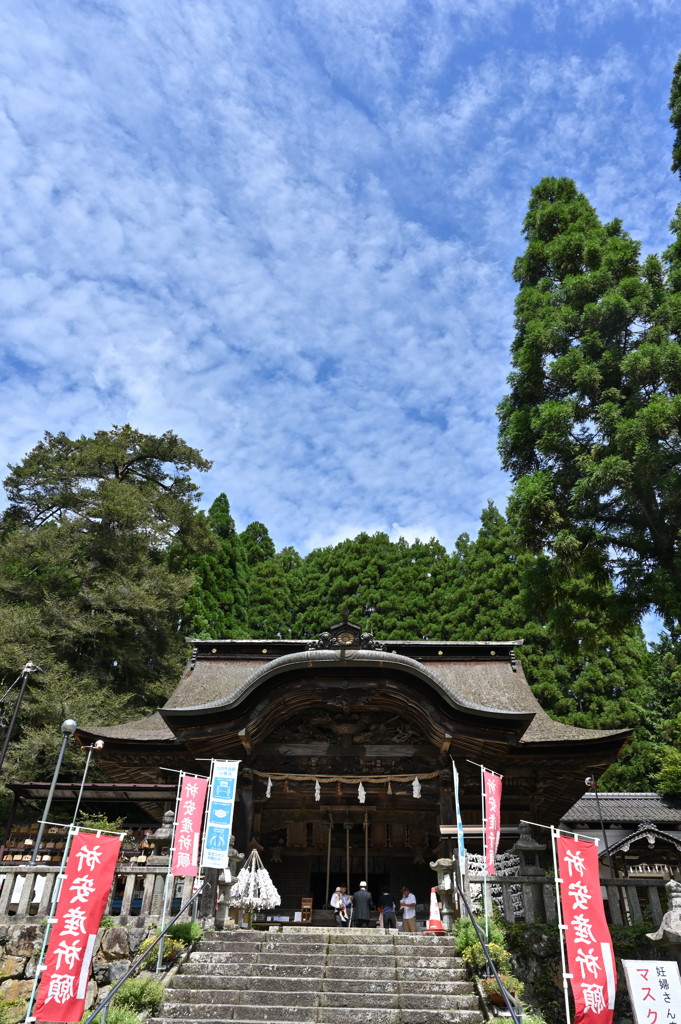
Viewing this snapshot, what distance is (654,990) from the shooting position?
6613 mm

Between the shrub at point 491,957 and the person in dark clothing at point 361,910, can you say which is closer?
the shrub at point 491,957

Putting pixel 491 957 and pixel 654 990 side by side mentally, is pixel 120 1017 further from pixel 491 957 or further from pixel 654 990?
pixel 654 990

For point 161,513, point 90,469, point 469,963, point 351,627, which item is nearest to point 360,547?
point 161,513

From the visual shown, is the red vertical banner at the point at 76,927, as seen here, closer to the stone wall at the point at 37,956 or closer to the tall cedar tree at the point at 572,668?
the stone wall at the point at 37,956

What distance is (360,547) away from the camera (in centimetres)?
3144

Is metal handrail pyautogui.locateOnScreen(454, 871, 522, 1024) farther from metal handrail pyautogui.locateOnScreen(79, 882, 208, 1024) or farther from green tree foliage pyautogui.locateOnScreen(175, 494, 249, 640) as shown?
green tree foliage pyautogui.locateOnScreen(175, 494, 249, 640)

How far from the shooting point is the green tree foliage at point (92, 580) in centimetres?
2045

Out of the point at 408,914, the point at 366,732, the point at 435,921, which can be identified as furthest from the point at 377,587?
the point at 435,921

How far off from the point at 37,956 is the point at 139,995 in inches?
72.1

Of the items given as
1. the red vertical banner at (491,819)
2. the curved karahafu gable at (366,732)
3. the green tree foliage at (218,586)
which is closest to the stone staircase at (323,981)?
→ the red vertical banner at (491,819)

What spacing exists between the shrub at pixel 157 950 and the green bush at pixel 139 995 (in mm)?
505

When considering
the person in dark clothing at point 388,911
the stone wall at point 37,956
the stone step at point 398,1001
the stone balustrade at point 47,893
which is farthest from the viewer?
the person in dark clothing at point 388,911

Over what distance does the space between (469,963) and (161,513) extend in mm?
21477

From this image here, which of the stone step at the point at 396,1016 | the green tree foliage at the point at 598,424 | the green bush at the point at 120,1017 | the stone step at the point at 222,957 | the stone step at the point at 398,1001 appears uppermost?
the green tree foliage at the point at 598,424
